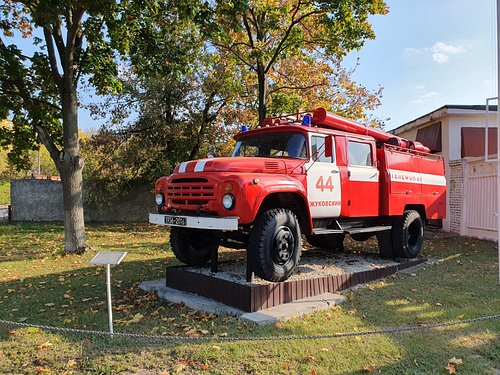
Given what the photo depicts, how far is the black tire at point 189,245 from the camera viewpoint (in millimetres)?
6922

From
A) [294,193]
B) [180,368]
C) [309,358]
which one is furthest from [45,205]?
[309,358]

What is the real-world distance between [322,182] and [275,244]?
153 centimetres

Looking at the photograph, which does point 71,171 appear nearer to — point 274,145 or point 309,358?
point 274,145

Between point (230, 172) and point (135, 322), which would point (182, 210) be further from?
point (135, 322)

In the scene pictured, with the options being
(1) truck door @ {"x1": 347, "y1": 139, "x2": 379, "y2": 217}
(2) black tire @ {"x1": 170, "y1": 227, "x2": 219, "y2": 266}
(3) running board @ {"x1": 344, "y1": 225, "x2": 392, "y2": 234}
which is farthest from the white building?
(2) black tire @ {"x1": 170, "y1": 227, "x2": 219, "y2": 266}

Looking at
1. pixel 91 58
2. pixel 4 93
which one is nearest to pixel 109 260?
pixel 91 58

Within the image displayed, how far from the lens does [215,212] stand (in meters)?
5.43

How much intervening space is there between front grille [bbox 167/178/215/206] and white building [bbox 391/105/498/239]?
9.40 metres

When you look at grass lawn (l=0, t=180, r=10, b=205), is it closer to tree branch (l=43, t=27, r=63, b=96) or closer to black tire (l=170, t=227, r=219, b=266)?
tree branch (l=43, t=27, r=63, b=96)

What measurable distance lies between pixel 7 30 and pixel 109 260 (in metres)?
9.51

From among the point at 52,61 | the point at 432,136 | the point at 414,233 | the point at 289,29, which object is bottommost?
the point at 414,233

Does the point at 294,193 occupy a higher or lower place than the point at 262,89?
lower

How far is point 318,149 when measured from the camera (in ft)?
21.6

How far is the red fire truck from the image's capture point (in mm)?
5406
